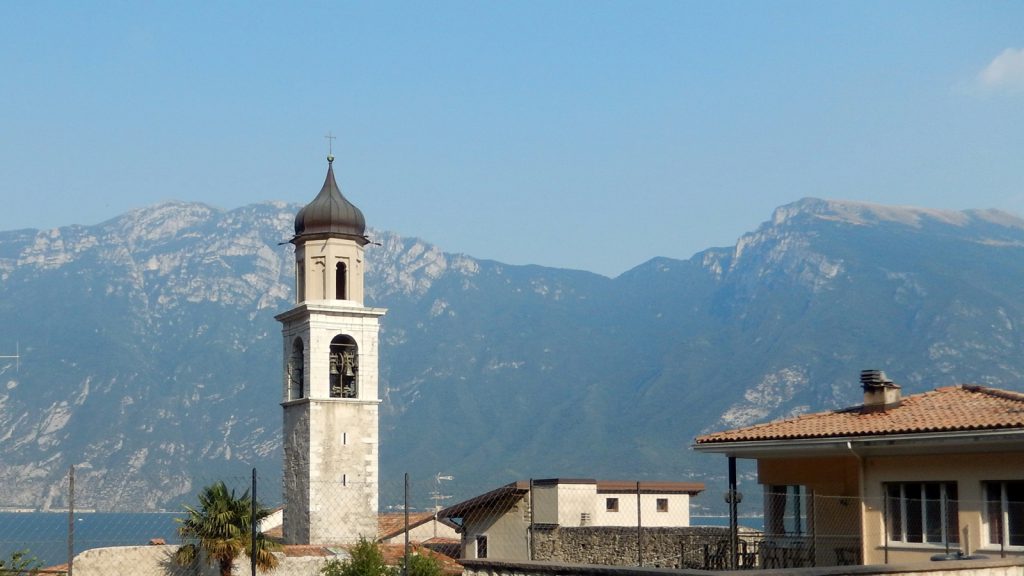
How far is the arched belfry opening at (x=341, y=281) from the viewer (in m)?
53.1

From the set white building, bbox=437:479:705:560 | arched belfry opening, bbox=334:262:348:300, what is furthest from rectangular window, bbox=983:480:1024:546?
arched belfry opening, bbox=334:262:348:300

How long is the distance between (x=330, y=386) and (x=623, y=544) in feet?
47.5

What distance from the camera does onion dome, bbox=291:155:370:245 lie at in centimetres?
5316

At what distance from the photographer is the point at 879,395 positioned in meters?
27.4

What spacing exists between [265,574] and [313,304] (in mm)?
12232

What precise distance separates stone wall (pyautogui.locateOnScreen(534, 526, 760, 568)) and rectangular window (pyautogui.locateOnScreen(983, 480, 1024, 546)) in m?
12.5

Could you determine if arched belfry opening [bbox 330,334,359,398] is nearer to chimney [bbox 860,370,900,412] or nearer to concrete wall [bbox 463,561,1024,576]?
chimney [bbox 860,370,900,412]

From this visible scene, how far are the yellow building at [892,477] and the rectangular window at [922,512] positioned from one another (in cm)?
2

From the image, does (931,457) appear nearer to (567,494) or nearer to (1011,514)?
(1011,514)

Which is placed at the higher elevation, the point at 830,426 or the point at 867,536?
the point at 830,426

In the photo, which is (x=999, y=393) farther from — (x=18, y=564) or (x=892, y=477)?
(x=18, y=564)

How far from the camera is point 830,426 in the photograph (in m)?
26.3

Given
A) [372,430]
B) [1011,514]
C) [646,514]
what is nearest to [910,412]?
[1011,514]

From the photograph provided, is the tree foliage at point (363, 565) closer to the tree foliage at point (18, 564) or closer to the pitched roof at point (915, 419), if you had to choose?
the tree foliage at point (18, 564)
